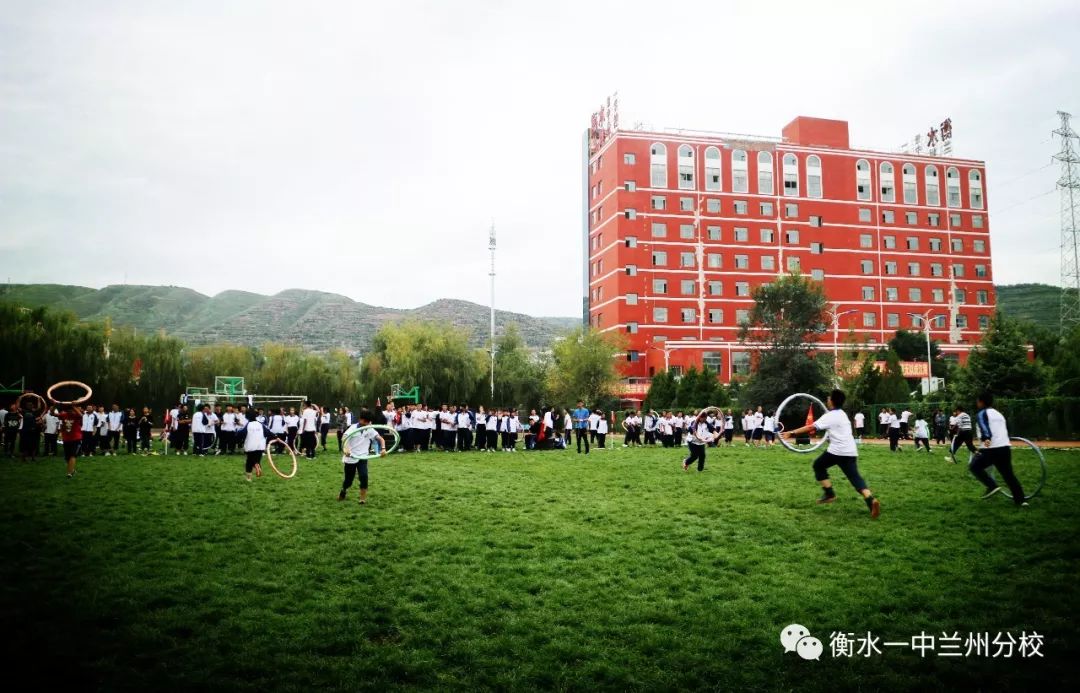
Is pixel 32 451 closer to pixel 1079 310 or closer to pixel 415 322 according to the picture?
pixel 415 322

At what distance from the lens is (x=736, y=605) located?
341 inches

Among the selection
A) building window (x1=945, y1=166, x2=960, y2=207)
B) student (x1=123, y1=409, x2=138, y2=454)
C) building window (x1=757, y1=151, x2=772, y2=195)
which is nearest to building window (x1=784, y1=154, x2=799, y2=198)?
building window (x1=757, y1=151, x2=772, y2=195)

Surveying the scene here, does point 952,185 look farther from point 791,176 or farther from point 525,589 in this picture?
point 525,589

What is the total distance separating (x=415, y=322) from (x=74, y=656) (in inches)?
2873

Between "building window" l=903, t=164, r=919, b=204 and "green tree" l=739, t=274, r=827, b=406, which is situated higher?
"building window" l=903, t=164, r=919, b=204

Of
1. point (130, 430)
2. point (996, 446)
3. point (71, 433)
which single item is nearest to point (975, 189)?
point (996, 446)

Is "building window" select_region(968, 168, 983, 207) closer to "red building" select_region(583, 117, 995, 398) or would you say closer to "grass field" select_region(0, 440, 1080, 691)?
"red building" select_region(583, 117, 995, 398)

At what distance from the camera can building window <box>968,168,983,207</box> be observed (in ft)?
335

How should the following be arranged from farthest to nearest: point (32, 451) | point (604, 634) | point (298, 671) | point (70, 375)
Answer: point (70, 375)
point (32, 451)
point (604, 634)
point (298, 671)

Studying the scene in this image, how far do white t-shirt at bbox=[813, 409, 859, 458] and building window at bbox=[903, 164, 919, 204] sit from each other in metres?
98.9

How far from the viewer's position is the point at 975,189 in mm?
102375

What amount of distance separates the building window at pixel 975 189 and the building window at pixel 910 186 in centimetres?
876

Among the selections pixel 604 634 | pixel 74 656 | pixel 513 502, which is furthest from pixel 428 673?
pixel 513 502

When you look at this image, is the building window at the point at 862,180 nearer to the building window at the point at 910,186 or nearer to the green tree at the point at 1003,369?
the building window at the point at 910,186
